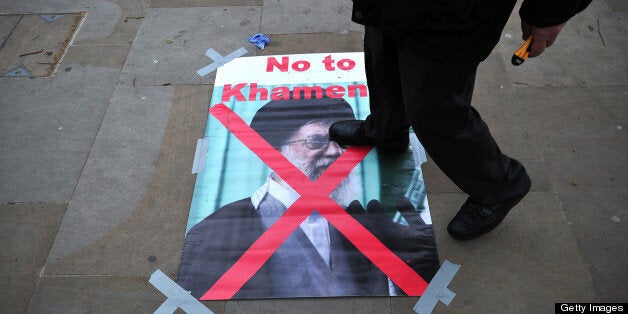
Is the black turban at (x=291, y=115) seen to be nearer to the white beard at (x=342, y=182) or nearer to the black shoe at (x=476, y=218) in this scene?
the white beard at (x=342, y=182)

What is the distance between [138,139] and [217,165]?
1.62 feet

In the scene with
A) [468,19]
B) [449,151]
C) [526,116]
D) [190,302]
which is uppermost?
[468,19]

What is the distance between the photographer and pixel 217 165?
89.7 inches

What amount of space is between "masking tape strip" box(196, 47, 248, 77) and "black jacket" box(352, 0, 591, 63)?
5.02 feet

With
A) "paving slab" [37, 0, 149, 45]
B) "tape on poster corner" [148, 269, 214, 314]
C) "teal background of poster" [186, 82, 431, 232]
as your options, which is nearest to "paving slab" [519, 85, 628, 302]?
"teal background of poster" [186, 82, 431, 232]

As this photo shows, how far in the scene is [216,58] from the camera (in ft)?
9.25

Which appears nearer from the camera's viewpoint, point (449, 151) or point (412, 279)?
point (449, 151)

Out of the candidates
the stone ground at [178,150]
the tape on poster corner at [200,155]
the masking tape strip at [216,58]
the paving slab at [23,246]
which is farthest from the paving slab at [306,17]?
the paving slab at [23,246]

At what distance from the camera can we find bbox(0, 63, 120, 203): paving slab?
2.22 meters

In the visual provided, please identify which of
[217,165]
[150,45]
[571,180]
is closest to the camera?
[571,180]

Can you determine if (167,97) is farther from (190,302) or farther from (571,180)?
(571,180)

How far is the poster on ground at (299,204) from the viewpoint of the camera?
1856 mm

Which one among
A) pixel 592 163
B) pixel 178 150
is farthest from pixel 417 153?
pixel 178 150

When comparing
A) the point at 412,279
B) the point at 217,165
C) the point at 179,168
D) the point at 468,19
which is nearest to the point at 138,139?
the point at 179,168
